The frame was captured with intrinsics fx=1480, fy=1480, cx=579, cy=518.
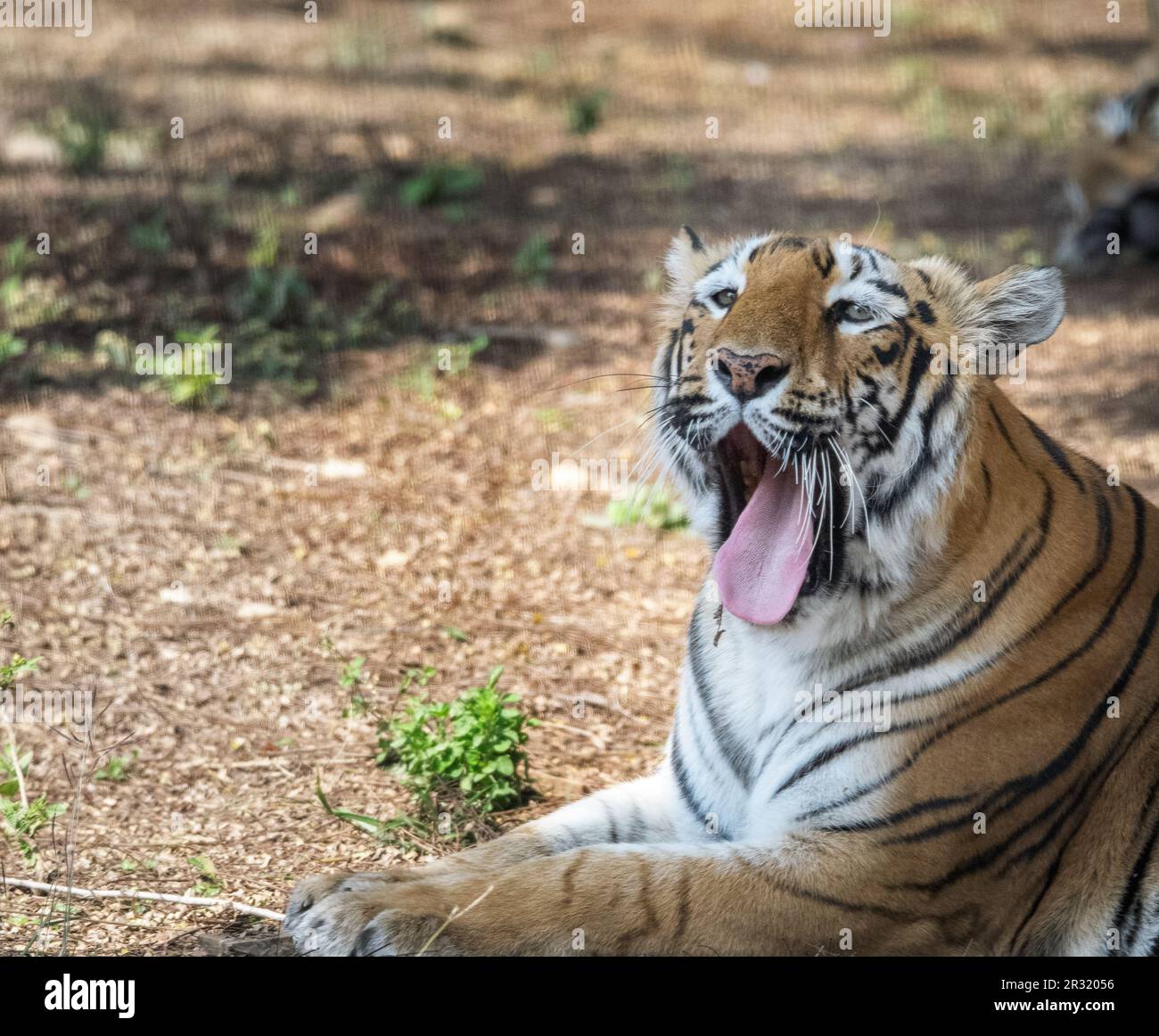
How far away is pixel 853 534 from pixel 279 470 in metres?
2.84

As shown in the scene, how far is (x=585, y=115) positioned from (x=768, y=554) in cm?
671

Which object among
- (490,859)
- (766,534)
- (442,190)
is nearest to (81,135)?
(442,190)

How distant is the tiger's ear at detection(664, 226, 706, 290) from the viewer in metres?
3.10

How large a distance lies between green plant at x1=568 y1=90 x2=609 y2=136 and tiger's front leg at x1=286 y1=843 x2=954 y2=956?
7036 mm

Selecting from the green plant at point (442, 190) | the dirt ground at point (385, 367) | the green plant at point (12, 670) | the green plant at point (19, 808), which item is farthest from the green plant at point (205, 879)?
the green plant at point (442, 190)

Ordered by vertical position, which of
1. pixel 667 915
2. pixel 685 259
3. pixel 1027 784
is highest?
pixel 685 259

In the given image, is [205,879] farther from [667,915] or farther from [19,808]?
[667,915]

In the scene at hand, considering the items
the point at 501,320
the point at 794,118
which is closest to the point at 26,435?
the point at 501,320

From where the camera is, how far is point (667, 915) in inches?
101

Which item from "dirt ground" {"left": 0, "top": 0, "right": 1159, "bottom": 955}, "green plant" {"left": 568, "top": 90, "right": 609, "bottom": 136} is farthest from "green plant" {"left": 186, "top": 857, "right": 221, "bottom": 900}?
"green plant" {"left": 568, "top": 90, "right": 609, "bottom": 136}

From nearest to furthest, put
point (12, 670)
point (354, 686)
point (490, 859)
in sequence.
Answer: point (490, 859) < point (12, 670) < point (354, 686)

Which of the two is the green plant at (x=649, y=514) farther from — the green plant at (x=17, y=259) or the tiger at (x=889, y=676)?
the green plant at (x=17, y=259)

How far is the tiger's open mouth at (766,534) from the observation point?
2.70 meters

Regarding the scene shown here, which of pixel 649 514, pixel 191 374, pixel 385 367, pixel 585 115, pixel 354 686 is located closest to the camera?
pixel 354 686
